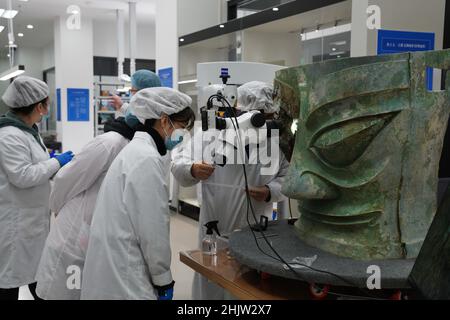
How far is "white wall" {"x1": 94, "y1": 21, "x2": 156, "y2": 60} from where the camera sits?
374 inches

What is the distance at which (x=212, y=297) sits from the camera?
87.3 inches

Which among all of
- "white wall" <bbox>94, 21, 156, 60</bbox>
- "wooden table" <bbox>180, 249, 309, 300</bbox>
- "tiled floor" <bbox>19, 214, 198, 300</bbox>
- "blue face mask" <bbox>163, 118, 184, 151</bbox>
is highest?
"white wall" <bbox>94, 21, 156, 60</bbox>

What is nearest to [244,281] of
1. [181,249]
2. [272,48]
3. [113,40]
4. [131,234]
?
[131,234]

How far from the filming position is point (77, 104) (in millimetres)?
8297

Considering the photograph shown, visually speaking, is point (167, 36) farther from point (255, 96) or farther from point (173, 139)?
point (173, 139)

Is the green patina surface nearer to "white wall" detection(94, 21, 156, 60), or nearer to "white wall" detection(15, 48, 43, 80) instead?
"white wall" detection(94, 21, 156, 60)

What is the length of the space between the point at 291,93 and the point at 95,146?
90cm

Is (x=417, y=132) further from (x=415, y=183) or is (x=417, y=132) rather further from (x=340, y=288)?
(x=340, y=288)

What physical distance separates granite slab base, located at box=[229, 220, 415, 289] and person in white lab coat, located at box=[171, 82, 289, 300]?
636 millimetres

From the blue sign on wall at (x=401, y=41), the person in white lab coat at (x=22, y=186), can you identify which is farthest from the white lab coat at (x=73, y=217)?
the blue sign on wall at (x=401, y=41)

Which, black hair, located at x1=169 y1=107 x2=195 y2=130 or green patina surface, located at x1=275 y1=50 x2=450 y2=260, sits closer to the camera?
green patina surface, located at x1=275 y1=50 x2=450 y2=260

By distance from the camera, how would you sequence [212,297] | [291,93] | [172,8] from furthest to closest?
[172,8] → [212,297] → [291,93]

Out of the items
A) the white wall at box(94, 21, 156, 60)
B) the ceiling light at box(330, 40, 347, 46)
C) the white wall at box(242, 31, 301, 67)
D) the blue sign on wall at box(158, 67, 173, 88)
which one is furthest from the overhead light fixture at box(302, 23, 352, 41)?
the white wall at box(94, 21, 156, 60)
